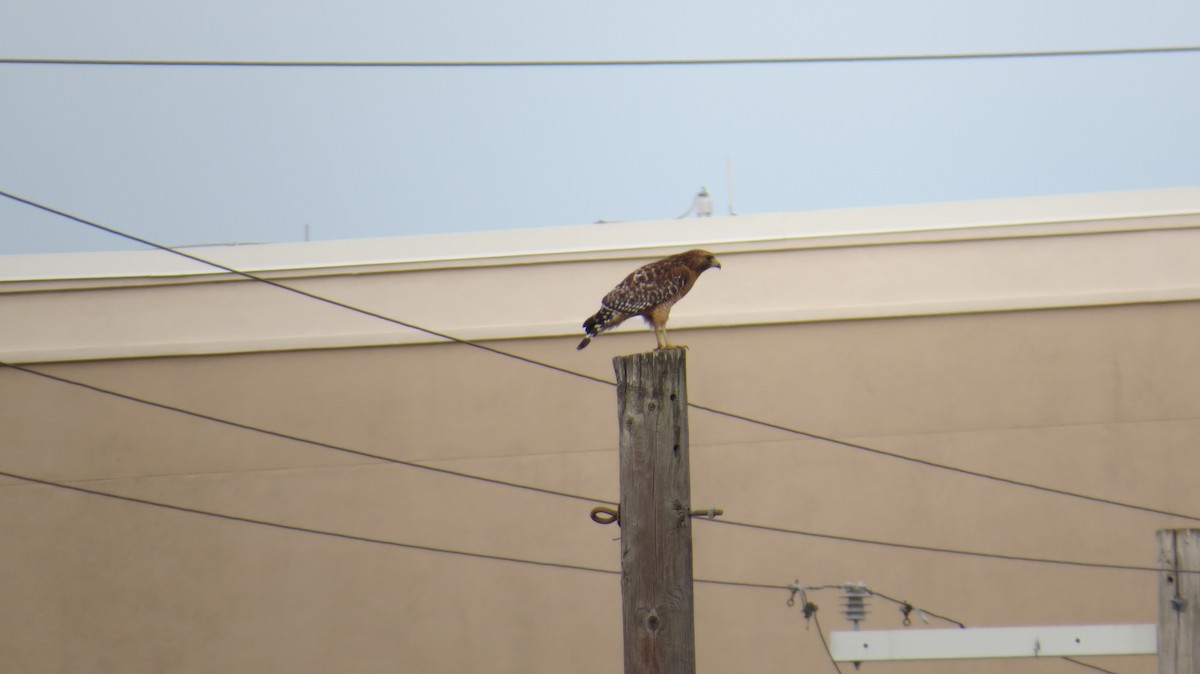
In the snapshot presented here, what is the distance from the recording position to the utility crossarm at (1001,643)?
5133 mm

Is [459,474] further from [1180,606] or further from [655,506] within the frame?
[1180,606]

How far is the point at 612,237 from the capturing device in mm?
11039

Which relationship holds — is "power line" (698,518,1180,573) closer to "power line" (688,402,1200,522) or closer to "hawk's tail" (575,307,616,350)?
"power line" (688,402,1200,522)

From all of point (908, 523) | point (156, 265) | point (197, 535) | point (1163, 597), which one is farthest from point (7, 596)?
point (1163, 597)

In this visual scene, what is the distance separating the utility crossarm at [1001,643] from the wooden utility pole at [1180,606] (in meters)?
0.06

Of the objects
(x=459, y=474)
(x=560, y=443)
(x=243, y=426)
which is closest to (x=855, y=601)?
(x=560, y=443)

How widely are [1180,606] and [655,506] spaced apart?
6.60ft

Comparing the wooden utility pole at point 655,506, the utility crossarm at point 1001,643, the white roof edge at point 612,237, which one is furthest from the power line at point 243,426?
the wooden utility pole at point 655,506

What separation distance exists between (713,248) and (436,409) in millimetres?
2442

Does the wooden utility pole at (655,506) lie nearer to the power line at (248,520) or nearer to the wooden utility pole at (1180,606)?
the wooden utility pole at (1180,606)

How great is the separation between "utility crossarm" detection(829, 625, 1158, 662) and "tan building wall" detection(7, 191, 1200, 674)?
500 cm

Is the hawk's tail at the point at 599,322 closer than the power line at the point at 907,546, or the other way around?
the hawk's tail at the point at 599,322

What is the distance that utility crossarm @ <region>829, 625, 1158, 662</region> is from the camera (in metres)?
5.13

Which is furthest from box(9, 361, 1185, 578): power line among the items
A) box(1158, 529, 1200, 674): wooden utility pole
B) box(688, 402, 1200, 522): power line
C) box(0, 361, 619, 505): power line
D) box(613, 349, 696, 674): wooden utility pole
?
box(613, 349, 696, 674): wooden utility pole
